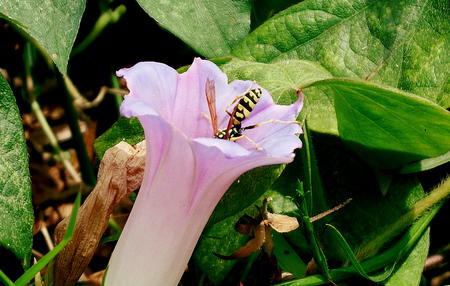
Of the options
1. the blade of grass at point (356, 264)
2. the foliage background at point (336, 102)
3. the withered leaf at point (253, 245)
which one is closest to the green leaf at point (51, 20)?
the foliage background at point (336, 102)

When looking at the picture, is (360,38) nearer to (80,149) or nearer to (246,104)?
(246,104)

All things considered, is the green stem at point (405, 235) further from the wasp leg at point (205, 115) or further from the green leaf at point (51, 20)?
the green leaf at point (51, 20)

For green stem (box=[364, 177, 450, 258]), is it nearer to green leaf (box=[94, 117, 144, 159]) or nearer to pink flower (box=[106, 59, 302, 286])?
pink flower (box=[106, 59, 302, 286])

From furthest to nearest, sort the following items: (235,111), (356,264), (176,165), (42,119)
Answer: (42,119), (356,264), (235,111), (176,165)

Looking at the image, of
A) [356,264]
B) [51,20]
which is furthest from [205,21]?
[356,264]

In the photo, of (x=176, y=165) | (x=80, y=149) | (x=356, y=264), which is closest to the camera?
(x=176, y=165)

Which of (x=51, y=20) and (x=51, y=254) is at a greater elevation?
(x=51, y=20)

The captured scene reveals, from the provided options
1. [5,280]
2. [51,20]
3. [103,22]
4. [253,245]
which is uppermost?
[51,20]

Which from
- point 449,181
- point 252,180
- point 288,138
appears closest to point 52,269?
point 252,180
